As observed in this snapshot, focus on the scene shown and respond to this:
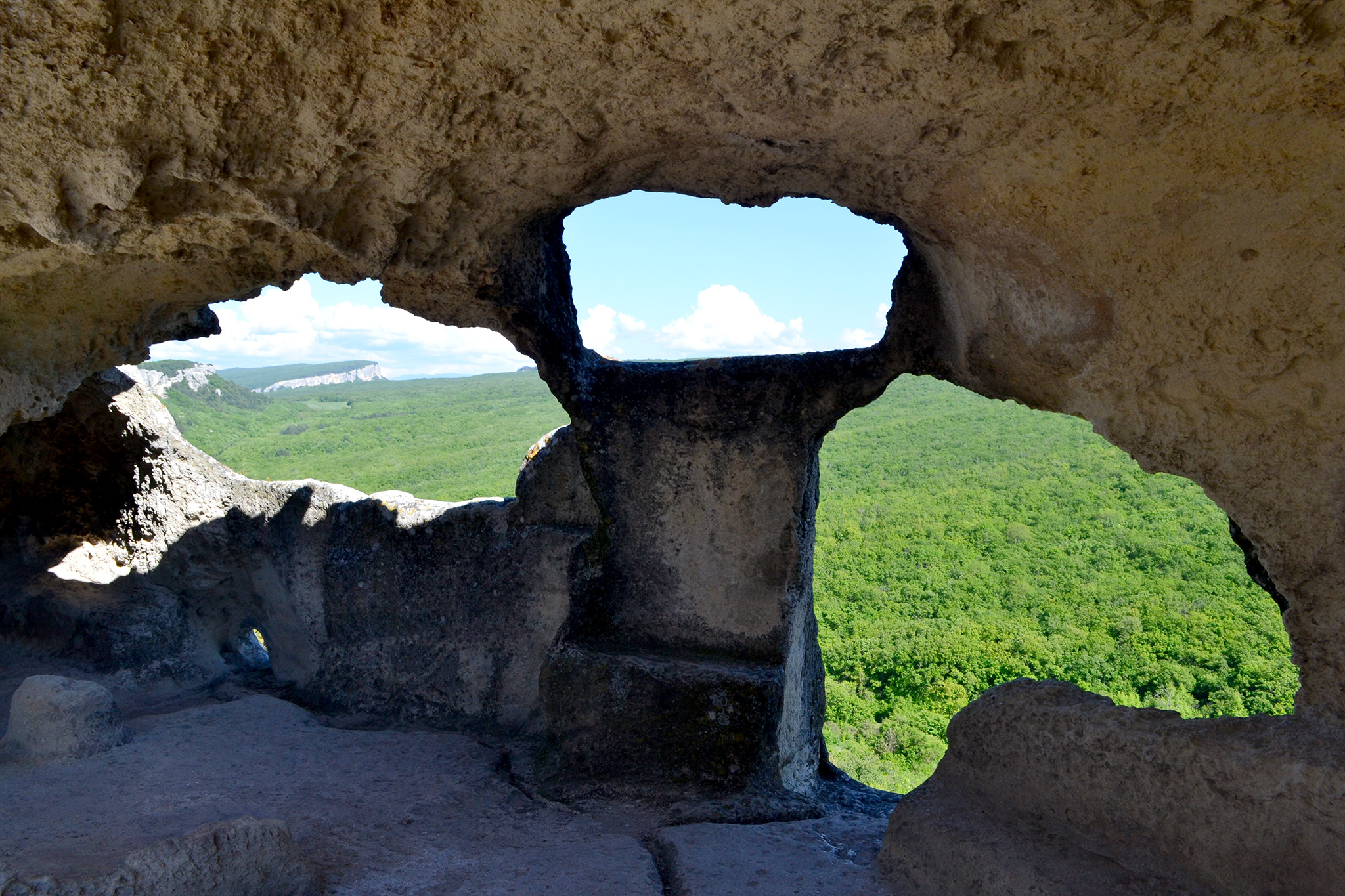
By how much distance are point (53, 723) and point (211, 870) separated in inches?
59.6

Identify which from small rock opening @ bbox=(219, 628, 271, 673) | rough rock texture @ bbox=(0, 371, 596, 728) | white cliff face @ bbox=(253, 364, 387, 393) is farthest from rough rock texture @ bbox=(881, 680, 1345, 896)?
white cliff face @ bbox=(253, 364, 387, 393)

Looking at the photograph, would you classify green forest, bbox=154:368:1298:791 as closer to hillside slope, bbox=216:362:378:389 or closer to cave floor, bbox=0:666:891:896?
cave floor, bbox=0:666:891:896

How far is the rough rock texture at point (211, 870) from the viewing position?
2055 millimetres

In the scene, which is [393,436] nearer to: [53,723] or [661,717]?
[53,723]

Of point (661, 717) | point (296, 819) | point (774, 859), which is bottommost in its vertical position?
point (774, 859)

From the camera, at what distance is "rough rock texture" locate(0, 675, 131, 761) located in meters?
3.29

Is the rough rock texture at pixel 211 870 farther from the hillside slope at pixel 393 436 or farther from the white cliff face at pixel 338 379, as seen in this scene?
the white cliff face at pixel 338 379

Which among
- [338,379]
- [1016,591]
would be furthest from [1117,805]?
[338,379]

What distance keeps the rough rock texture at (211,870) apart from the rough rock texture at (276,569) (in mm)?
1521

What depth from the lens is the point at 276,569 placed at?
14.8ft

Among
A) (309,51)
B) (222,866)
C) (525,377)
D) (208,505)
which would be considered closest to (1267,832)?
(222,866)

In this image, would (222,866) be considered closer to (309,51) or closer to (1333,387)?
(309,51)

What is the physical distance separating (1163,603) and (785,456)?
805 cm

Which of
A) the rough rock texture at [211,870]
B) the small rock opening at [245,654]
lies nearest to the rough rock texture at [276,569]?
the small rock opening at [245,654]
